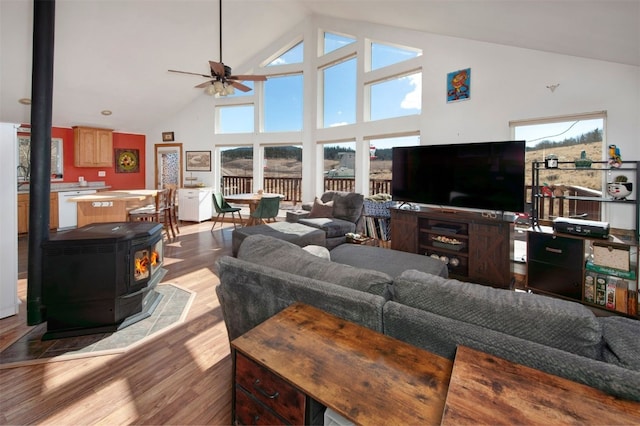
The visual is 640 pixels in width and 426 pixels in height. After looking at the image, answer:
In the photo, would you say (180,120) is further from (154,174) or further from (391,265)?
(391,265)

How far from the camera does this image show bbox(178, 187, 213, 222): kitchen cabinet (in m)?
7.13

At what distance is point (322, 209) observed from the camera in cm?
523

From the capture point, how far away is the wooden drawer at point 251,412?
1.11 meters

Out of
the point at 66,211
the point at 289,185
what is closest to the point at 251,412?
the point at 289,185

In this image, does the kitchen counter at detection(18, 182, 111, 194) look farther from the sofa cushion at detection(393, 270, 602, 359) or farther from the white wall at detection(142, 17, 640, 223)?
the sofa cushion at detection(393, 270, 602, 359)

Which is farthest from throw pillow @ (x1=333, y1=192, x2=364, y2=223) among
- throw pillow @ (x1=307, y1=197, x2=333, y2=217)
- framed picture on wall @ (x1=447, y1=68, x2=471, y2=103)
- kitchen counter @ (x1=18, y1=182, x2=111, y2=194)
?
kitchen counter @ (x1=18, y1=182, x2=111, y2=194)

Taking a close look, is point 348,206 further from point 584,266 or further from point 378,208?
point 584,266

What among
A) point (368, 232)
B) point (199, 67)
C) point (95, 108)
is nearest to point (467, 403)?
point (368, 232)

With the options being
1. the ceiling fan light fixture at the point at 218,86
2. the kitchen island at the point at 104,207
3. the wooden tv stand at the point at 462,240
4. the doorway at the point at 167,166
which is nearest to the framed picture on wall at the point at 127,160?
the doorway at the point at 167,166

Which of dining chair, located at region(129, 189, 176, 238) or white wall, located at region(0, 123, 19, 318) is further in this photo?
dining chair, located at region(129, 189, 176, 238)

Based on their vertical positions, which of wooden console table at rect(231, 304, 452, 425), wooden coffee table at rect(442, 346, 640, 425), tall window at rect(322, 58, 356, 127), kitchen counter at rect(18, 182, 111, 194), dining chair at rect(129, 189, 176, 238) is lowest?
wooden console table at rect(231, 304, 452, 425)

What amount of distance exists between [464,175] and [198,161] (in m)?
6.34

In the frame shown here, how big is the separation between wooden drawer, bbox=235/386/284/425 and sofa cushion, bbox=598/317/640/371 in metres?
1.07

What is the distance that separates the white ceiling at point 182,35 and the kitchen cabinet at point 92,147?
224mm
